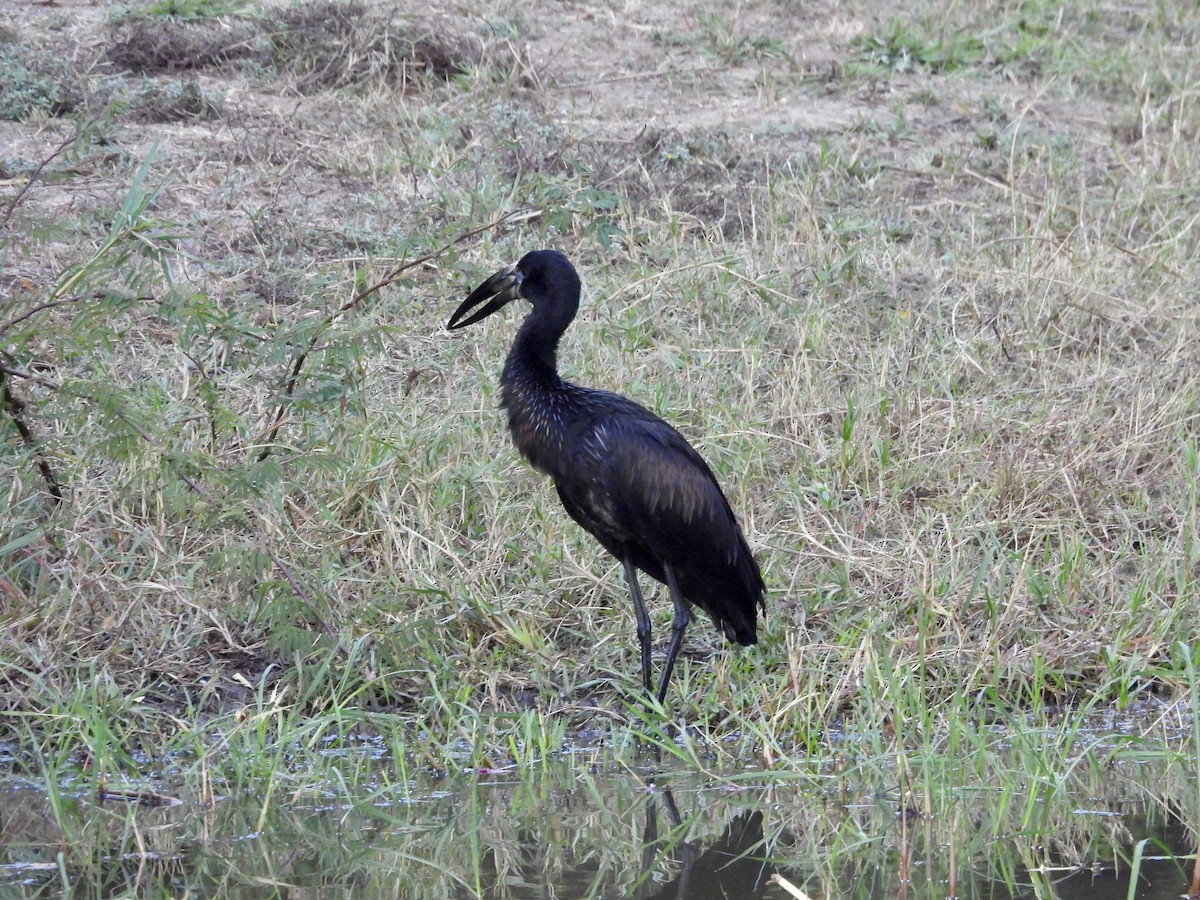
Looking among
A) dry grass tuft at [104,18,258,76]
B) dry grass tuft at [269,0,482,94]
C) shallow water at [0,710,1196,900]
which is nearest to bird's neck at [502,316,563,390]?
shallow water at [0,710,1196,900]

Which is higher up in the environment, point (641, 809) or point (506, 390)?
point (506, 390)

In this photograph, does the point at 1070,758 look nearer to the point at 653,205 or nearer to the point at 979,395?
the point at 979,395

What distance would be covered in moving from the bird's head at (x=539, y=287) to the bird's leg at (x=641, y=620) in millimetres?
863

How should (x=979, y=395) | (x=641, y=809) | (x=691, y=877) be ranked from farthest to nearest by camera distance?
(x=979, y=395) < (x=641, y=809) < (x=691, y=877)

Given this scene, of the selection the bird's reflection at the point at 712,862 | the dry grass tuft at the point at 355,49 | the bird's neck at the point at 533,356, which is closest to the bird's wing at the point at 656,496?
the bird's neck at the point at 533,356

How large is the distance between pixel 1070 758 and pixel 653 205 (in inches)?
165

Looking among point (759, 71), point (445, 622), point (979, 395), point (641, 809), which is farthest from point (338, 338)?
point (759, 71)

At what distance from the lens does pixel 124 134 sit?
28.1 ft

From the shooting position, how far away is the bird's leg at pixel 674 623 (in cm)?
529

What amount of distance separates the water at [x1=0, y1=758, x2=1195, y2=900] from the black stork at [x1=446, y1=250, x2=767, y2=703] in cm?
73

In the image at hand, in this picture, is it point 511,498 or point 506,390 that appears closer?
point 506,390

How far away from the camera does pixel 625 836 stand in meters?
4.38

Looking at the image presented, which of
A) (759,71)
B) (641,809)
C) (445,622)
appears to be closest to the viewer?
(641,809)

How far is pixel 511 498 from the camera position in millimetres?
6184
